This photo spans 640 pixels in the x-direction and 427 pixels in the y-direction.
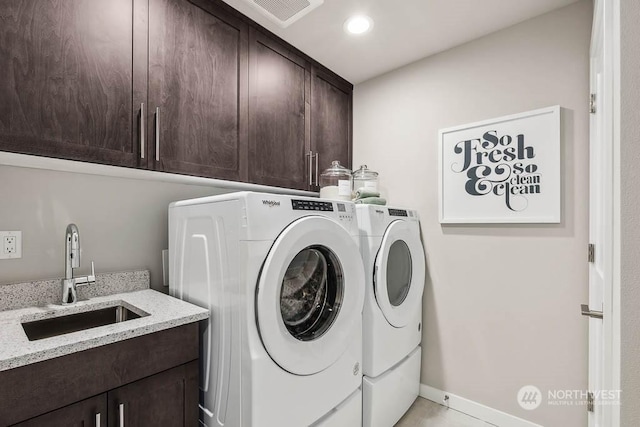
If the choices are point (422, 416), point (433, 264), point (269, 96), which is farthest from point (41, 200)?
point (422, 416)

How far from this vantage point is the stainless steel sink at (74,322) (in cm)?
127

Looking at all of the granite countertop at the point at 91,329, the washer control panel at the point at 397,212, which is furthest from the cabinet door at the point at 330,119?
the granite countertop at the point at 91,329

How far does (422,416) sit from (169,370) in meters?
1.67

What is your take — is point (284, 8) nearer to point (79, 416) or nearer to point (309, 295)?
point (309, 295)

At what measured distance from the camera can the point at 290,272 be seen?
1.38 m

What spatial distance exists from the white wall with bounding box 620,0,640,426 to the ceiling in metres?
1.19

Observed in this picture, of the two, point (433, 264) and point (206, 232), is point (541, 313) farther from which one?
point (206, 232)

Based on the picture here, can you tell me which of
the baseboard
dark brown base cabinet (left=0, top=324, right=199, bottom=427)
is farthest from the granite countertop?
the baseboard

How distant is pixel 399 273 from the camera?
6.70 feet

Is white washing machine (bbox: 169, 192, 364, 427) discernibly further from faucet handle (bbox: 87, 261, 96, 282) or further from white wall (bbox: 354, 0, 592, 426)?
white wall (bbox: 354, 0, 592, 426)

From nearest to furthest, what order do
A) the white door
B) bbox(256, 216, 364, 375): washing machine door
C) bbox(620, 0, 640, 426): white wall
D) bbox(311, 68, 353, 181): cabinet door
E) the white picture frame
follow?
1. bbox(620, 0, 640, 426): white wall
2. the white door
3. bbox(256, 216, 364, 375): washing machine door
4. the white picture frame
5. bbox(311, 68, 353, 181): cabinet door

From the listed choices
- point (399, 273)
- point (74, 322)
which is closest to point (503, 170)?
point (399, 273)

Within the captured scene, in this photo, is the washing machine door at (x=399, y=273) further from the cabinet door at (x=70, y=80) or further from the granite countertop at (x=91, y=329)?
the cabinet door at (x=70, y=80)

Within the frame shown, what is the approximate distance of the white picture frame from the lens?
1804mm
